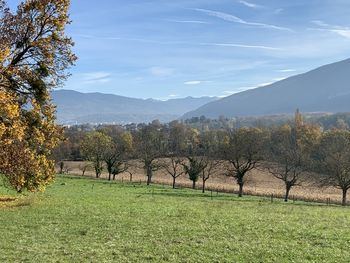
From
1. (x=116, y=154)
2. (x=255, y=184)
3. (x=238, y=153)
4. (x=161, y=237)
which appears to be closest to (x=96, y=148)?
(x=116, y=154)

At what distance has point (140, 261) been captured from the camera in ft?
55.1

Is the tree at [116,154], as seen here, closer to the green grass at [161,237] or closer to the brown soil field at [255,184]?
the brown soil field at [255,184]

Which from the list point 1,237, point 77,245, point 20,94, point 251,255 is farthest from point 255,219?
point 20,94

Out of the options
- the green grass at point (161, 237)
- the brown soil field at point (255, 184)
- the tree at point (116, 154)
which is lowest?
the brown soil field at point (255, 184)

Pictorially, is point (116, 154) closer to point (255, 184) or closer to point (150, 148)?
point (150, 148)

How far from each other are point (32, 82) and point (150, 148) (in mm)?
66555

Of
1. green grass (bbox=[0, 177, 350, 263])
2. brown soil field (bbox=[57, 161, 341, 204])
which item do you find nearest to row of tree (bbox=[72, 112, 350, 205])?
brown soil field (bbox=[57, 161, 341, 204])

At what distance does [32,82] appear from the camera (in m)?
31.7

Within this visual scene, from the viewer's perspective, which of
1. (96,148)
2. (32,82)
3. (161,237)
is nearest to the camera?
(161,237)

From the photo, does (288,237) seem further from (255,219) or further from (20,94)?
(20,94)

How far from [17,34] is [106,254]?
18.5 metres

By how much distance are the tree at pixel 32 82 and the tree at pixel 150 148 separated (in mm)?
59440

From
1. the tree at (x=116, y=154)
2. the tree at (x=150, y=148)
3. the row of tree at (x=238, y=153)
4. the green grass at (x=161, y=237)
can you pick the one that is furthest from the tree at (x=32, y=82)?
the tree at (x=116, y=154)

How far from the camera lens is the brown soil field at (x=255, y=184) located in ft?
247
